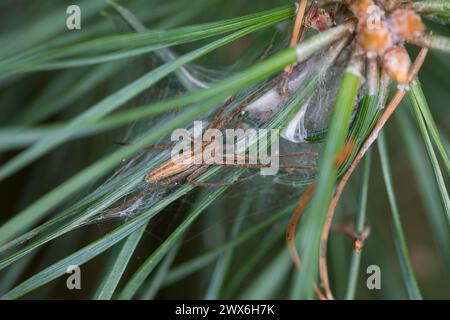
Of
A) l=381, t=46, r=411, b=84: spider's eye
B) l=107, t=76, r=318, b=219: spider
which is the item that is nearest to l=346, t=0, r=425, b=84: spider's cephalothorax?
l=381, t=46, r=411, b=84: spider's eye

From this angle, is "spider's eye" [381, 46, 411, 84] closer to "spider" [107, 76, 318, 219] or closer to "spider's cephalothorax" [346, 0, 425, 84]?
"spider's cephalothorax" [346, 0, 425, 84]

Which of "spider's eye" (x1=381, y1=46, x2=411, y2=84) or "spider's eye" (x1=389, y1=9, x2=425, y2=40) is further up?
"spider's eye" (x1=389, y1=9, x2=425, y2=40)

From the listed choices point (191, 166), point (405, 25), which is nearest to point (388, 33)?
point (405, 25)

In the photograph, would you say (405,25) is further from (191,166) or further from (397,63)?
(191,166)

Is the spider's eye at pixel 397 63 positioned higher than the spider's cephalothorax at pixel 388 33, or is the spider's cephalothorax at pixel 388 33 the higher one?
the spider's cephalothorax at pixel 388 33

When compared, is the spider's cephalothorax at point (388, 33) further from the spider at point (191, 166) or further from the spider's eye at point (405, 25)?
the spider at point (191, 166)

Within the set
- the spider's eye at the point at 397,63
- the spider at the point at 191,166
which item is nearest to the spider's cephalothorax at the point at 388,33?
the spider's eye at the point at 397,63
